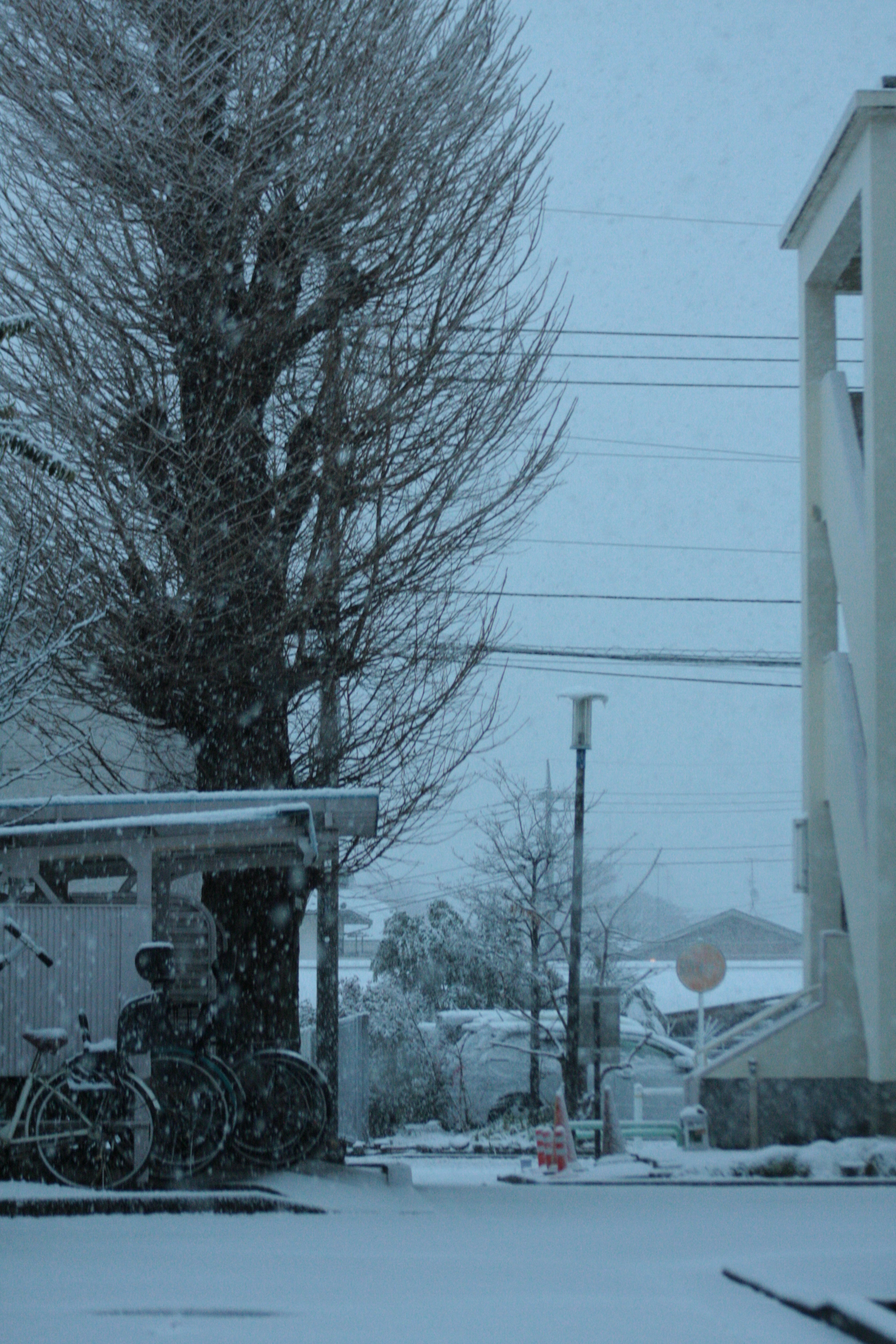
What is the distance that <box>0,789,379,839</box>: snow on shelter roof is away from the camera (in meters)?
9.62

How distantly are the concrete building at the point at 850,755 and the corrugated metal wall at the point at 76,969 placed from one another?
564cm

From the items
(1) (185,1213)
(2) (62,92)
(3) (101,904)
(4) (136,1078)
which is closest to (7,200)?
(2) (62,92)

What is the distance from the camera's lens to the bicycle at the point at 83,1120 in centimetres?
874

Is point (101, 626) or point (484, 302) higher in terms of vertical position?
point (484, 302)

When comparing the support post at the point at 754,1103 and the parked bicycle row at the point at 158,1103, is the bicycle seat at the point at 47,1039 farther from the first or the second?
the support post at the point at 754,1103

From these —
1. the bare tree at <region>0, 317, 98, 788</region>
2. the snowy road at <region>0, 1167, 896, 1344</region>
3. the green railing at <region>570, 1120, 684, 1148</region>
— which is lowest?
the green railing at <region>570, 1120, 684, 1148</region>

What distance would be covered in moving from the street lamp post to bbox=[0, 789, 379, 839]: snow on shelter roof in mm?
9129

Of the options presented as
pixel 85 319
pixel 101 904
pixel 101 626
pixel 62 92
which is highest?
pixel 62 92

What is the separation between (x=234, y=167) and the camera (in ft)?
39.4

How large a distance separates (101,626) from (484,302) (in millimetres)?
4759

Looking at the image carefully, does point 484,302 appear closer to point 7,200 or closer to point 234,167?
point 234,167

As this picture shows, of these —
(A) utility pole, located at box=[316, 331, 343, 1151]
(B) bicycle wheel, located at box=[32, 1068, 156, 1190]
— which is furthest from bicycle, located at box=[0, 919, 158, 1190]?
(A) utility pole, located at box=[316, 331, 343, 1151]

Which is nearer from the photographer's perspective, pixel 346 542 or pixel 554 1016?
pixel 346 542

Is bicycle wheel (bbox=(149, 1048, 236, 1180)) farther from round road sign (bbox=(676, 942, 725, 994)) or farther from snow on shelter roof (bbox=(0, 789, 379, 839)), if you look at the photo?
round road sign (bbox=(676, 942, 725, 994))
